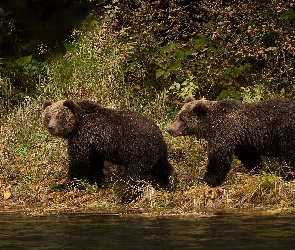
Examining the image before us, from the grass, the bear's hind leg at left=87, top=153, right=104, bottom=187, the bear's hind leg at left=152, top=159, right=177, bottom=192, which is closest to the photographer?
the grass

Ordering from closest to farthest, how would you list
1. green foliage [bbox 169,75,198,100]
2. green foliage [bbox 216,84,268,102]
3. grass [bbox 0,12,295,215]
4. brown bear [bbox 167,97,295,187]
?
grass [bbox 0,12,295,215]
brown bear [bbox 167,97,295,187]
green foliage [bbox 216,84,268,102]
green foliage [bbox 169,75,198,100]

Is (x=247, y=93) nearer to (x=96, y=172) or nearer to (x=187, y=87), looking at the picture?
(x=187, y=87)

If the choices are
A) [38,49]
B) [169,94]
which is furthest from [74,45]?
[169,94]

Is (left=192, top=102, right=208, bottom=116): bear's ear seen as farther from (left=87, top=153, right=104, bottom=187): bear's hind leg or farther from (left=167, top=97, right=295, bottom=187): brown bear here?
(left=87, top=153, right=104, bottom=187): bear's hind leg

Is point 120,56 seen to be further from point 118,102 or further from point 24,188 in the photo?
point 24,188

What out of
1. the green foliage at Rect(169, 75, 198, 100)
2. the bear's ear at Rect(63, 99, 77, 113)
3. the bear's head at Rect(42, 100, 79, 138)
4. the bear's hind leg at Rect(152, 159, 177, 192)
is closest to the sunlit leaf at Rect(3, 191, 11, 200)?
the bear's head at Rect(42, 100, 79, 138)

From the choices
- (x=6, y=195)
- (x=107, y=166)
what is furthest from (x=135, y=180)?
(x=6, y=195)

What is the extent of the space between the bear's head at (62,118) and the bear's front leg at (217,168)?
215cm

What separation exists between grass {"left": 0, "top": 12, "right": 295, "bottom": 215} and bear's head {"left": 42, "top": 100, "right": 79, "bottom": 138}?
92 centimetres

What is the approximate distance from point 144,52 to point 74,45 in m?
2.00

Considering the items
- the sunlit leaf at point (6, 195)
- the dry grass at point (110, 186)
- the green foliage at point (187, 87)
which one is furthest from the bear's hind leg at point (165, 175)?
the green foliage at point (187, 87)

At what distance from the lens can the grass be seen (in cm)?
1036

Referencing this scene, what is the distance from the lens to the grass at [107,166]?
10.4m

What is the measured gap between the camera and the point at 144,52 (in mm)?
14828
